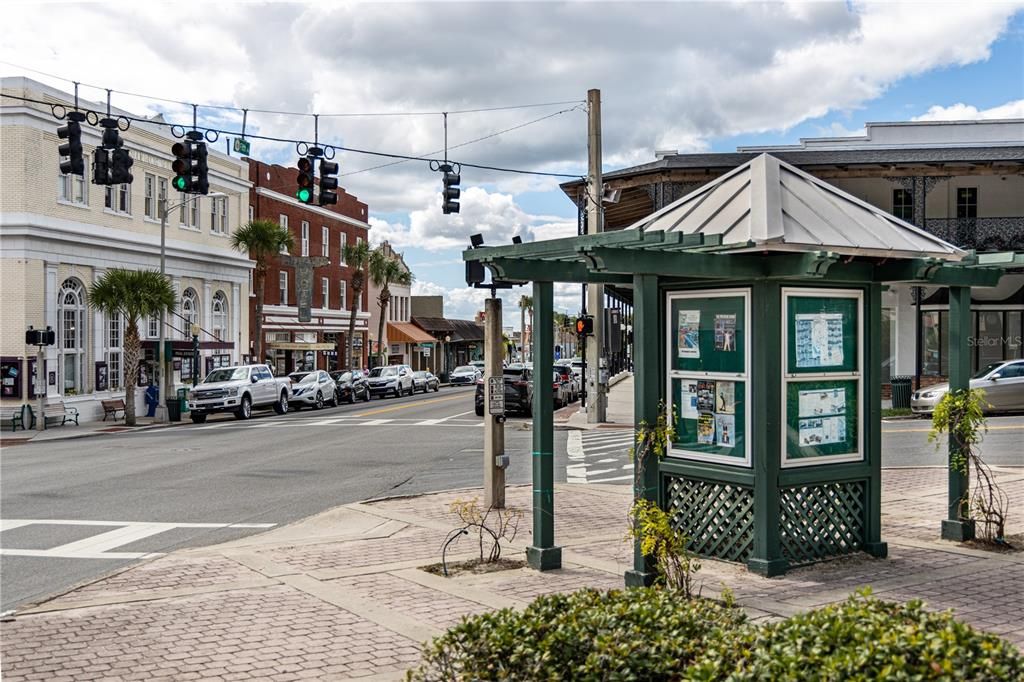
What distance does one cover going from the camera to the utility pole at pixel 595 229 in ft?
82.8

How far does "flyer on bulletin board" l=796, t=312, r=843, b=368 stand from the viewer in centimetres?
848

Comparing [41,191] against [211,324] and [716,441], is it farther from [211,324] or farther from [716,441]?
[716,441]

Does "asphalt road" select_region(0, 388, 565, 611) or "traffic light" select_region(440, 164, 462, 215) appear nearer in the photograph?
"asphalt road" select_region(0, 388, 565, 611)

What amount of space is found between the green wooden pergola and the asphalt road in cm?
471

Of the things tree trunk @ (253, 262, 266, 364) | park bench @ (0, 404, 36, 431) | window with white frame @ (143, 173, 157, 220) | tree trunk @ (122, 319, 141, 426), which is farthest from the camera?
tree trunk @ (253, 262, 266, 364)

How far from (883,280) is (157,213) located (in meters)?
34.6

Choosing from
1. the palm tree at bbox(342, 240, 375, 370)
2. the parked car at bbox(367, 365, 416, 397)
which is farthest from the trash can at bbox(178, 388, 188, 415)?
the palm tree at bbox(342, 240, 375, 370)

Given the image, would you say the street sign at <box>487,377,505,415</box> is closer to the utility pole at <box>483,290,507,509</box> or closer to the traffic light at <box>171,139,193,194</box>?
the utility pole at <box>483,290,507,509</box>

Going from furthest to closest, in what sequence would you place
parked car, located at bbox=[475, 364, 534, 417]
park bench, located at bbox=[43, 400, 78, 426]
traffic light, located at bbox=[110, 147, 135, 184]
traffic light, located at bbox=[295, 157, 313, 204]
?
park bench, located at bbox=[43, 400, 78, 426] → parked car, located at bbox=[475, 364, 534, 417] → traffic light, located at bbox=[295, 157, 313, 204] → traffic light, located at bbox=[110, 147, 135, 184]

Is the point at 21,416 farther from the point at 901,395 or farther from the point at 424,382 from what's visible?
the point at 901,395

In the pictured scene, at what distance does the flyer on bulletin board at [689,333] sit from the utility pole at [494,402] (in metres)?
2.46

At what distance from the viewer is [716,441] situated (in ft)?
28.0

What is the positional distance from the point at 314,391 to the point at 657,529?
32.2 meters

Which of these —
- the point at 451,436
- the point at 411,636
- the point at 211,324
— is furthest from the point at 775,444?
the point at 211,324
